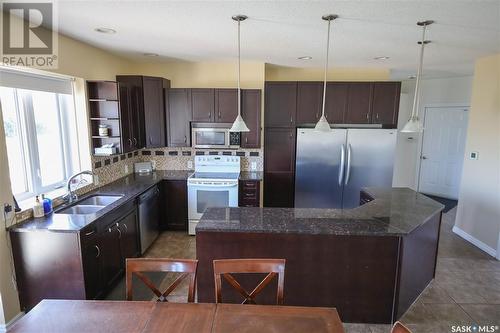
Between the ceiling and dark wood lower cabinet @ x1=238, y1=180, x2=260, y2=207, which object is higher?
the ceiling

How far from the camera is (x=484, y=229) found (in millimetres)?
3801

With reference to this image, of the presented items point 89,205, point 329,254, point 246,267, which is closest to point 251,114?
point 89,205

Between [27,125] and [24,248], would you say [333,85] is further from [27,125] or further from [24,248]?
[24,248]

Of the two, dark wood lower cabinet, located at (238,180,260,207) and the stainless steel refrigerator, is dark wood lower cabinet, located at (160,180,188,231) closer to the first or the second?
dark wood lower cabinet, located at (238,180,260,207)

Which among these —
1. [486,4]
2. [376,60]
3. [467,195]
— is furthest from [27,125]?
→ [467,195]

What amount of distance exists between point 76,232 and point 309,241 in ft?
6.08

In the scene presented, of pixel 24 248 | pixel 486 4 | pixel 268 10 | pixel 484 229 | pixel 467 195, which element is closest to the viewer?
pixel 486 4

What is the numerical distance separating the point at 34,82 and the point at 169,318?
2.59 meters

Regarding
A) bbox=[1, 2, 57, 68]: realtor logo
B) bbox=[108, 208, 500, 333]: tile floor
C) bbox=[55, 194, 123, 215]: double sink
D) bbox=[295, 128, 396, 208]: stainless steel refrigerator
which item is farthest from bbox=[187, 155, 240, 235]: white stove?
bbox=[1, 2, 57, 68]: realtor logo

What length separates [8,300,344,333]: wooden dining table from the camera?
1.35 meters

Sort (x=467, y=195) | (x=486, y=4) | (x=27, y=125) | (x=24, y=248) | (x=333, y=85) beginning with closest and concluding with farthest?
(x=486, y=4) → (x=24, y=248) → (x=27, y=125) → (x=467, y=195) → (x=333, y=85)

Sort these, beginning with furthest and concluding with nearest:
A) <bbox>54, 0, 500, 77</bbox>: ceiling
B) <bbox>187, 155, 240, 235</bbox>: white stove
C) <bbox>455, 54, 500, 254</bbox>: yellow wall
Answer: <bbox>187, 155, 240, 235</bbox>: white stove < <bbox>455, 54, 500, 254</bbox>: yellow wall < <bbox>54, 0, 500, 77</bbox>: ceiling

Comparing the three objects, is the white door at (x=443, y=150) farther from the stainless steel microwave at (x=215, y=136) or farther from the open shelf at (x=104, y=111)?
the open shelf at (x=104, y=111)

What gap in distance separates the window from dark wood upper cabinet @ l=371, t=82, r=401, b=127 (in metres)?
4.22
